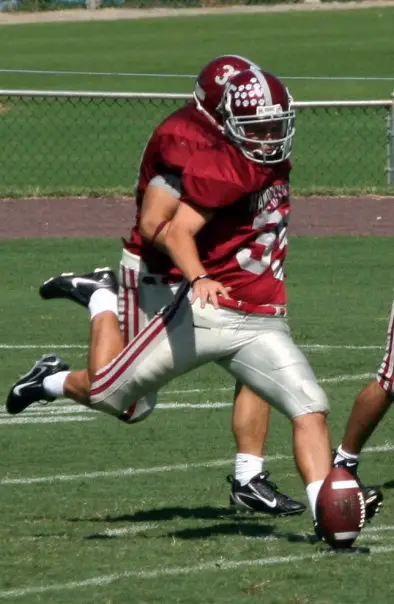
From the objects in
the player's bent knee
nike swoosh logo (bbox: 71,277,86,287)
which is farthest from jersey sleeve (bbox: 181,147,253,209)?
nike swoosh logo (bbox: 71,277,86,287)

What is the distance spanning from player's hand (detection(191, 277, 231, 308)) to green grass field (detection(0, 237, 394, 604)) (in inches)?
38.1

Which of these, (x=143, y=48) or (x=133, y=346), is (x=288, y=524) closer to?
(x=133, y=346)

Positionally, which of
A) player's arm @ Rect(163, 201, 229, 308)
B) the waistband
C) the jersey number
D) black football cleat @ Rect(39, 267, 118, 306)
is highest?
player's arm @ Rect(163, 201, 229, 308)

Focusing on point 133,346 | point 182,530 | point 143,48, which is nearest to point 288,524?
point 182,530

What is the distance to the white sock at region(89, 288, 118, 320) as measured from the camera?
7.79m

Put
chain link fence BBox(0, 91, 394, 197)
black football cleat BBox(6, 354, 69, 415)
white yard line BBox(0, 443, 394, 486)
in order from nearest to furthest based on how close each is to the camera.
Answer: black football cleat BBox(6, 354, 69, 415)
white yard line BBox(0, 443, 394, 486)
chain link fence BBox(0, 91, 394, 197)

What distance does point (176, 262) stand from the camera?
263 inches

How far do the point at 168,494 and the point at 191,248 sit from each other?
1725mm

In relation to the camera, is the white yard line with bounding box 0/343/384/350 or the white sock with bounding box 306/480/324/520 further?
the white yard line with bounding box 0/343/384/350

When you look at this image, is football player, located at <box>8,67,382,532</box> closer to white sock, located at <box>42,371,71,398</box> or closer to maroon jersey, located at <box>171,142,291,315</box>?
maroon jersey, located at <box>171,142,291,315</box>

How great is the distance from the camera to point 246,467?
7.81 m

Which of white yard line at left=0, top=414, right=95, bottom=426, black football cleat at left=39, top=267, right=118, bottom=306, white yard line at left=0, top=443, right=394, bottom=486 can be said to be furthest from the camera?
white yard line at left=0, top=414, right=95, bottom=426

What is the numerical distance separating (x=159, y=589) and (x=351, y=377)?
191 inches

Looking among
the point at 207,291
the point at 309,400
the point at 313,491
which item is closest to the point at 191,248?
the point at 207,291
